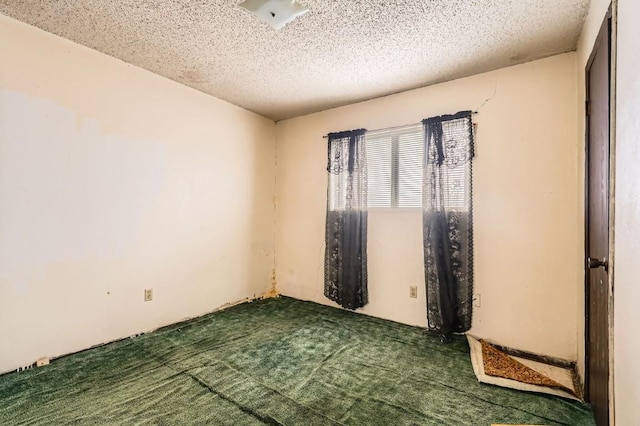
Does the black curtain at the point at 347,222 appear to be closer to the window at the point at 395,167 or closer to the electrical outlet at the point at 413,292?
A: the window at the point at 395,167

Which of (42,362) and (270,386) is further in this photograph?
(42,362)

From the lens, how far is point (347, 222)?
3.35 metres

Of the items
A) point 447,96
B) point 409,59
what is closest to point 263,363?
point 409,59

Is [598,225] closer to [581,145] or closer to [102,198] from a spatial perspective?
[581,145]

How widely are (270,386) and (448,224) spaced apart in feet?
6.33

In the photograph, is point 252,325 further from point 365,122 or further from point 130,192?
point 365,122

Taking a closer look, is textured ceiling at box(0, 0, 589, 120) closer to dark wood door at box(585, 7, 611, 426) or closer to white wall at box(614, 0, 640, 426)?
dark wood door at box(585, 7, 611, 426)

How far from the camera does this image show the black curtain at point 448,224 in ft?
8.76

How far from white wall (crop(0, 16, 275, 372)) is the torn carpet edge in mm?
2530

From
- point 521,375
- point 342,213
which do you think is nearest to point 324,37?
point 342,213

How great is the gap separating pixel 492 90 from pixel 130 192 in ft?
10.5

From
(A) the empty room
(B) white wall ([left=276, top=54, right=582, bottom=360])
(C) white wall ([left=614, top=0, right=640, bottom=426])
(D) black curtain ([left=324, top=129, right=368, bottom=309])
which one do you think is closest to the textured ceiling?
(A) the empty room

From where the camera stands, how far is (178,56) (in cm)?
246

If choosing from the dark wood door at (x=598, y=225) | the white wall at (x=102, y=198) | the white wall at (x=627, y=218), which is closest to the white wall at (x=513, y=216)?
the dark wood door at (x=598, y=225)
